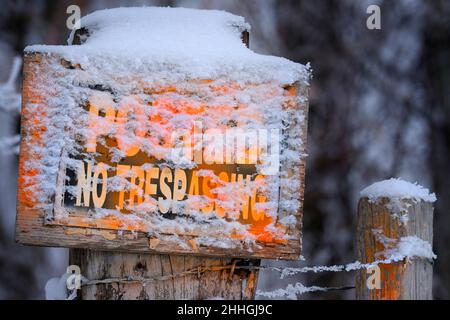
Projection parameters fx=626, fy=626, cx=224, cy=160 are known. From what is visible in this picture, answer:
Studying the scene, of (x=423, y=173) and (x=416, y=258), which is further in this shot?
(x=423, y=173)

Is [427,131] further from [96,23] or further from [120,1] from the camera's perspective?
[96,23]

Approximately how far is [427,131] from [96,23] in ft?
16.2

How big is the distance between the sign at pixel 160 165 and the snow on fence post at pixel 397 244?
29 cm

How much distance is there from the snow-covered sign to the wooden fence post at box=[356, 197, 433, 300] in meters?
0.29

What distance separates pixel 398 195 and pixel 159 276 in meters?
0.77

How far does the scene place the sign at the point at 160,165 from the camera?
1772 millimetres

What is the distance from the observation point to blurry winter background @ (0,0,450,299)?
6047 mm

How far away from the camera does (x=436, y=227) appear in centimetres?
607

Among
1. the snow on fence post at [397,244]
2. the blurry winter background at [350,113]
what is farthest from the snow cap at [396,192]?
the blurry winter background at [350,113]

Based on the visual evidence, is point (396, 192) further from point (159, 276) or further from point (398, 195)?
point (159, 276)

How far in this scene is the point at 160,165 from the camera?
70.7 inches

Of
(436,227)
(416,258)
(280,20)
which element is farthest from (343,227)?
(416,258)

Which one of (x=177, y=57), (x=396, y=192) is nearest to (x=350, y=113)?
(x=396, y=192)
